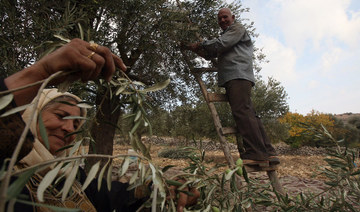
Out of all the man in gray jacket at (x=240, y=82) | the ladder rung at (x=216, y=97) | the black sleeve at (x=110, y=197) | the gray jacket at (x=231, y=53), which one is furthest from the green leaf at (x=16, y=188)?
the ladder rung at (x=216, y=97)

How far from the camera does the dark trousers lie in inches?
138

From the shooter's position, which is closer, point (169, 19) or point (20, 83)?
point (20, 83)

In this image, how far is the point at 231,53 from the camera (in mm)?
3861

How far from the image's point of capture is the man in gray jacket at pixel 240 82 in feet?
11.5

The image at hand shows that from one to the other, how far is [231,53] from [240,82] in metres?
0.51

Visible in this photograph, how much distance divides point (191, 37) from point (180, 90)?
2331 millimetres

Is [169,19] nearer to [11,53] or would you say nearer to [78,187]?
[11,53]

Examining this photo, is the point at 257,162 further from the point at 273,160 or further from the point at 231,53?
the point at 231,53

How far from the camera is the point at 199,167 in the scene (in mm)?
1614

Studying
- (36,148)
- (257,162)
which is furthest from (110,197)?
(257,162)

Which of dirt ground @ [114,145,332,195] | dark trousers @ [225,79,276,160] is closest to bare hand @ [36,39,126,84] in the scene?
dirt ground @ [114,145,332,195]

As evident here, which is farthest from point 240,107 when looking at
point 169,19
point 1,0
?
point 1,0

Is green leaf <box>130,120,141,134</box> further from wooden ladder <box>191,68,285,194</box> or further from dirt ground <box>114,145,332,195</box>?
wooden ladder <box>191,68,285,194</box>

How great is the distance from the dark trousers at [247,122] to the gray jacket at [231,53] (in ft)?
0.39
